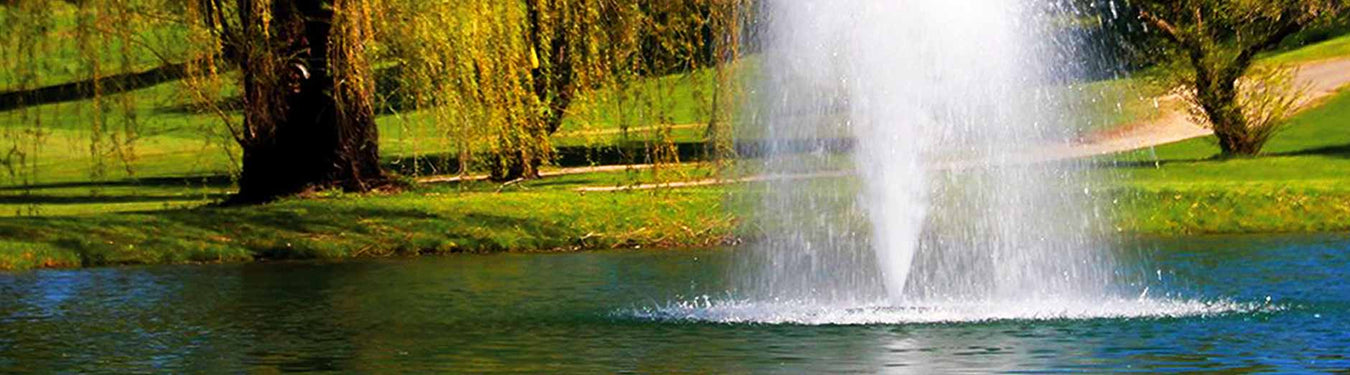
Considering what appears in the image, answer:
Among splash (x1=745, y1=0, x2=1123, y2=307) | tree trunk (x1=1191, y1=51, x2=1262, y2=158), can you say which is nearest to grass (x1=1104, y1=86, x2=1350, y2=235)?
tree trunk (x1=1191, y1=51, x2=1262, y2=158)

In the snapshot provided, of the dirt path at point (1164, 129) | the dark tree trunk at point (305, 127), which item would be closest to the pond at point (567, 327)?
the dark tree trunk at point (305, 127)

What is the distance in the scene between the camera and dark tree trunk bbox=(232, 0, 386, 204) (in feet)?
83.5

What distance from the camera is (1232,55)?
133 ft

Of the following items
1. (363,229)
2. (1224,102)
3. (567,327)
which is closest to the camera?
(567,327)

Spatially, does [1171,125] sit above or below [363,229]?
above

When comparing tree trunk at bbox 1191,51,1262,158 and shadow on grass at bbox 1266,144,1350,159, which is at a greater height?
tree trunk at bbox 1191,51,1262,158

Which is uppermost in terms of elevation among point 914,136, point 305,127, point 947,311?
point 305,127

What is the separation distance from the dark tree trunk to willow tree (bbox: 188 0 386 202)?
0.01 m

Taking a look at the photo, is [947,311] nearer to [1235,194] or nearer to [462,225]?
[462,225]

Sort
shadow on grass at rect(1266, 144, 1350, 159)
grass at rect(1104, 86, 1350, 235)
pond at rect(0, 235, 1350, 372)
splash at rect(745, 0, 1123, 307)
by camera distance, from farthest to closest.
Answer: shadow on grass at rect(1266, 144, 1350, 159) → grass at rect(1104, 86, 1350, 235) → splash at rect(745, 0, 1123, 307) → pond at rect(0, 235, 1350, 372)

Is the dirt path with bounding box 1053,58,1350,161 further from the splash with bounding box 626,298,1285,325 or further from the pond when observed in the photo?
the splash with bounding box 626,298,1285,325

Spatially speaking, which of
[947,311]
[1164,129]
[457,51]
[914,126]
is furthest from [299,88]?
[1164,129]

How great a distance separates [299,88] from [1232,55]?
1875cm

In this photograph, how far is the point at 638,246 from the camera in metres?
27.1
